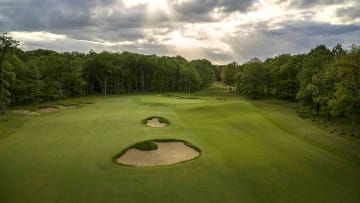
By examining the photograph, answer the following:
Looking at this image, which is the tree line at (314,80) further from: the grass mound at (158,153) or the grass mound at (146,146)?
the grass mound at (146,146)

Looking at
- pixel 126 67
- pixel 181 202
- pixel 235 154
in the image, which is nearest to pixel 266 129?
pixel 235 154

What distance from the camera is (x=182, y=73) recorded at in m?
109

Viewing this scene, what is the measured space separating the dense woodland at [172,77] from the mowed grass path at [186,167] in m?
9.88

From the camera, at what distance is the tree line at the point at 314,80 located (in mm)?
34031

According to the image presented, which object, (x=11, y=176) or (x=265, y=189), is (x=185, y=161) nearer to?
(x=265, y=189)

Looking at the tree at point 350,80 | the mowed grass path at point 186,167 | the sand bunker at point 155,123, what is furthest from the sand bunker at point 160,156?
the tree at point 350,80

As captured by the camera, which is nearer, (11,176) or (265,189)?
(265,189)

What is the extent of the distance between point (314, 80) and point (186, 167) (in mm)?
34212

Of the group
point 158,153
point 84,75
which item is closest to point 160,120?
point 158,153

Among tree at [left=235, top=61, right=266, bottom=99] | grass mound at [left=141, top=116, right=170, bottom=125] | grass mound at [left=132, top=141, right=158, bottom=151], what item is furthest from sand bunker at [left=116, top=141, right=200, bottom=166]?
tree at [left=235, top=61, right=266, bottom=99]

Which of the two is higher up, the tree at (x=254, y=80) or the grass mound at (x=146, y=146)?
the tree at (x=254, y=80)

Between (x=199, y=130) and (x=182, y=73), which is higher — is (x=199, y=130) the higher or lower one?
the lower one

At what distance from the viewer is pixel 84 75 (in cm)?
9481

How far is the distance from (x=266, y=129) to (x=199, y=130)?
8031mm
